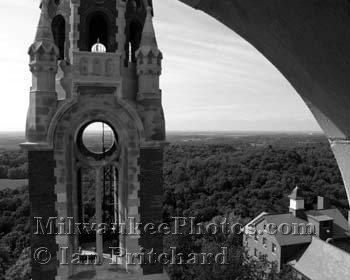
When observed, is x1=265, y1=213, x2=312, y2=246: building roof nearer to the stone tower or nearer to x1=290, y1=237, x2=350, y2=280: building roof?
x1=290, y1=237, x2=350, y2=280: building roof

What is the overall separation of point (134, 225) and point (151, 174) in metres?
1.39

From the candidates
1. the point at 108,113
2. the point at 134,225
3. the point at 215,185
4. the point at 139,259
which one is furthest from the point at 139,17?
the point at 215,185

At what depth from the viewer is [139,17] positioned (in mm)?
8742

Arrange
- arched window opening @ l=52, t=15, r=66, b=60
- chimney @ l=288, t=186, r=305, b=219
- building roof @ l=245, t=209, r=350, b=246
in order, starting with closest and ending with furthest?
arched window opening @ l=52, t=15, r=66, b=60
building roof @ l=245, t=209, r=350, b=246
chimney @ l=288, t=186, r=305, b=219

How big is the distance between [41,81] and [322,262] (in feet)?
85.9

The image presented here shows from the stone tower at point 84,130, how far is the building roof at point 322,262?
20.0m

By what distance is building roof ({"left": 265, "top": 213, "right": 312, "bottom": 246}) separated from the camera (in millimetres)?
29688

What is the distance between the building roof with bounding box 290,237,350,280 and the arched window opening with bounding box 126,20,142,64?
21531 mm

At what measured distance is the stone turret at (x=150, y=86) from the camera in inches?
308

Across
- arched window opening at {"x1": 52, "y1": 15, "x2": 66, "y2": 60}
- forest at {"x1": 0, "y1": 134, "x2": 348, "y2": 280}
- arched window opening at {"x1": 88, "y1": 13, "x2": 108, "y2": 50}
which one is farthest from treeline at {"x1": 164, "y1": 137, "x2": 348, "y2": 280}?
arched window opening at {"x1": 52, "y1": 15, "x2": 66, "y2": 60}

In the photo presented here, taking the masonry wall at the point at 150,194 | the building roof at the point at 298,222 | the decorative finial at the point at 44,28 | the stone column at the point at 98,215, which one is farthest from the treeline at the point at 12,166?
the masonry wall at the point at 150,194

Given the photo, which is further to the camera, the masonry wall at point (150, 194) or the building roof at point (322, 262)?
the building roof at point (322, 262)

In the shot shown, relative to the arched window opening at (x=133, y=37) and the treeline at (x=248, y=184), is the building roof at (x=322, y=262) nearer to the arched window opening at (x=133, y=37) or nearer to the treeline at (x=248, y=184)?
the treeline at (x=248, y=184)

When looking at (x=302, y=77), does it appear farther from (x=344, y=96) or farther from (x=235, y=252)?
(x=235, y=252)
